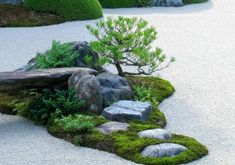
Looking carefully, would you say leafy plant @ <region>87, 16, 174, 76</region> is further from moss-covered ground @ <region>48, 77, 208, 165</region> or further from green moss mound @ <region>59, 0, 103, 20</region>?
green moss mound @ <region>59, 0, 103, 20</region>

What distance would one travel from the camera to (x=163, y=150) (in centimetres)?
745

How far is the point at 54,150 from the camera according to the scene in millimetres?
7781

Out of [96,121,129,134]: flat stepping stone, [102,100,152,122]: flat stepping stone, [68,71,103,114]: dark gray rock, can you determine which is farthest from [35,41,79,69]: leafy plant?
[96,121,129,134]: flat stepping stone

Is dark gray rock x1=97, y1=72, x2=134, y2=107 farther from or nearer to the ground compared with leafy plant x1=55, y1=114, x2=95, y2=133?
farther from the ground

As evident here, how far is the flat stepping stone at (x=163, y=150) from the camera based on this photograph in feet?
24.4

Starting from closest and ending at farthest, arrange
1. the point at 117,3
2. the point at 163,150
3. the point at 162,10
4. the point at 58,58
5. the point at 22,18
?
the point at 163,150, the point at 58,58, the point at 22,18, the point at 162,10, the point at 117,3

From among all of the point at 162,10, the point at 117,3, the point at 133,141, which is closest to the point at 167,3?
the point at 162,10

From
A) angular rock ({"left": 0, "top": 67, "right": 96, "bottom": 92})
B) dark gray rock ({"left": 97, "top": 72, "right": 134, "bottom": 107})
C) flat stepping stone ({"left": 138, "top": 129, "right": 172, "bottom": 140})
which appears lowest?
flat stepping stone ({"left": 138, "top": 129, "right": 172, "bottom": 140})

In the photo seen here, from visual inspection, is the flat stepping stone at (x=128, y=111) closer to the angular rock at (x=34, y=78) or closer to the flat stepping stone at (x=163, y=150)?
the angular rock at (x=34, y=78)

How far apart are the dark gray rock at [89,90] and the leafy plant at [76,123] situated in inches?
16.4

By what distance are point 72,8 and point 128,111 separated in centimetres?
971

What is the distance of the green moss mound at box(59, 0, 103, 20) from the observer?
17859 mm

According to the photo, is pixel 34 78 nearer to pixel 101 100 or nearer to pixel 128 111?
pixel 101 100

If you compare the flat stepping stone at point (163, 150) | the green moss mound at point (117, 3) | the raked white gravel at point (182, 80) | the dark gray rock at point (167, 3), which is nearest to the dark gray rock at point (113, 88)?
the raked white gravel at point (182, 80)
